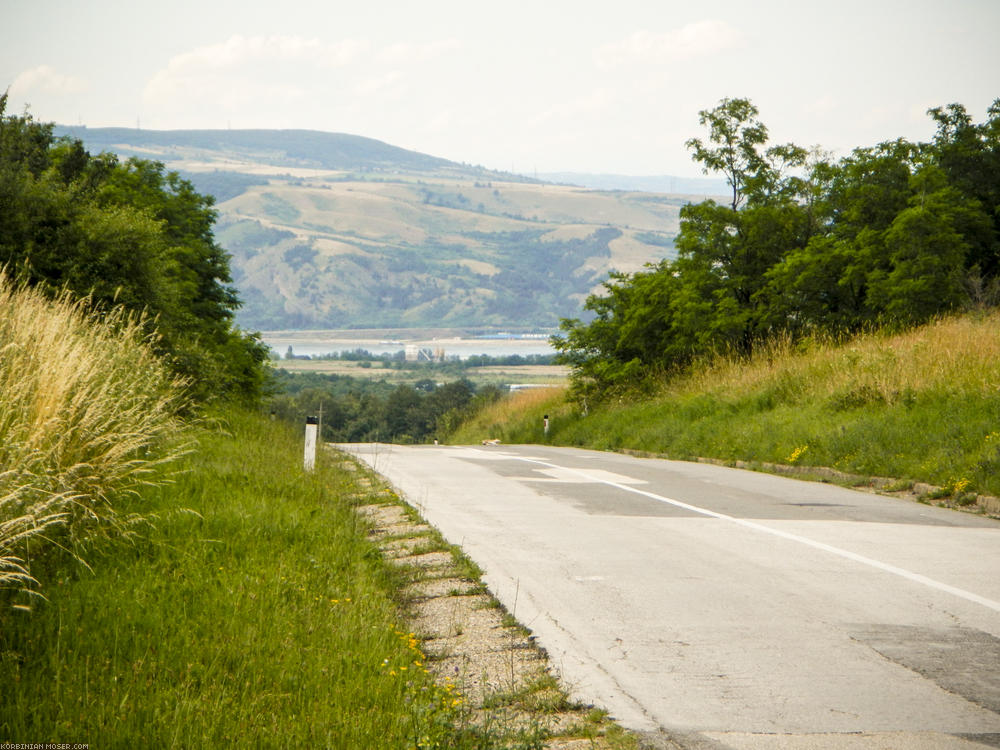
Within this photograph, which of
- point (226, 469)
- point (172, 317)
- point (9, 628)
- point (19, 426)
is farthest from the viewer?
point (172, 317)

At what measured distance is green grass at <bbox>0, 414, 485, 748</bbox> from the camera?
4473mm

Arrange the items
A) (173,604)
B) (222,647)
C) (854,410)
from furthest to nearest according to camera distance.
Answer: (854,410)
(173,604)
(222,647)

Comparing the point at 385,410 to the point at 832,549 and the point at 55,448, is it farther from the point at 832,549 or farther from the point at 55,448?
the point at 55,448

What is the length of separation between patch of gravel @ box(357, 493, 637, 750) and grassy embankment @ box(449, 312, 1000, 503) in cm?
747

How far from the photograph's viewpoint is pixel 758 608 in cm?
693

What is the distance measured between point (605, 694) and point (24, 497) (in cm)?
388

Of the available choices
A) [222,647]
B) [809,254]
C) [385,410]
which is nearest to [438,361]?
[385,410]

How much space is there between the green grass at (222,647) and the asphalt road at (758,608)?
1.02m

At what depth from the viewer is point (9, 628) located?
5.63 m

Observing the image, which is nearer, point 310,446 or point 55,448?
point 55,448

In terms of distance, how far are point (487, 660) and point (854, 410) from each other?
559 inches

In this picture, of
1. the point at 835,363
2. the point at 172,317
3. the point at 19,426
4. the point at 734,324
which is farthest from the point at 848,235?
the point at 19,426

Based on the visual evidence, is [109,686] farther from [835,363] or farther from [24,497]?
[835,363]

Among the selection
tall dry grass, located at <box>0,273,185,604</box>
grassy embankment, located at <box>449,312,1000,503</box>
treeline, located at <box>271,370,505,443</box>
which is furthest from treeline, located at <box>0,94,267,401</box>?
treeline, located at <box>271,370,505,443</box>
